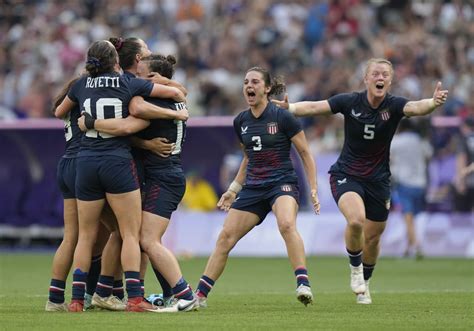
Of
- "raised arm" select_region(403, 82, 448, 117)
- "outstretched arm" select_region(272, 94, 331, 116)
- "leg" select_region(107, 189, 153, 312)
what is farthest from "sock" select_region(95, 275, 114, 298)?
"raised arm" select_region(403, 82, 448, 117)

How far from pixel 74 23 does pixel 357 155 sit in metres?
16.6

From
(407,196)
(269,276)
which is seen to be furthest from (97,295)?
(407,196)

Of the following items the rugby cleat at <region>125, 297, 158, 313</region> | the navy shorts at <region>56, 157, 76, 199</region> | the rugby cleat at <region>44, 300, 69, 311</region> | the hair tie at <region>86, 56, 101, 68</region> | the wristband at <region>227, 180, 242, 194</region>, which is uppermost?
the hair tie at <region>86, 56, 101, 68</region>

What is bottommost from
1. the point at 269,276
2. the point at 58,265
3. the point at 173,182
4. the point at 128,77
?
the point at 269,276

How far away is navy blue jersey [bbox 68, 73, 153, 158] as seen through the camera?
1134cm

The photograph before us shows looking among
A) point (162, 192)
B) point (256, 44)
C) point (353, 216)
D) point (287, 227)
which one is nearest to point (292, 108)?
point (353, 216)

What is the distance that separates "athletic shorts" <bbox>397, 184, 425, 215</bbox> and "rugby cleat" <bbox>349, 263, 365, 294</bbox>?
28.7 feet

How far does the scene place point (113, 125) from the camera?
11.3m

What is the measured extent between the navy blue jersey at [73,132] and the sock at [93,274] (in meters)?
1.19

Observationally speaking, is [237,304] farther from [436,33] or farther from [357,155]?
[436,33]

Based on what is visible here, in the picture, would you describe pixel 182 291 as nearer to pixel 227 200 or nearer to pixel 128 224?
pixel 128 224

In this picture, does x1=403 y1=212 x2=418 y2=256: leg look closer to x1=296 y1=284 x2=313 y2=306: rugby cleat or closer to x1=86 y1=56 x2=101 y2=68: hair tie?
x1=296 y1=284 x2=313 y2=306: rugby cleat

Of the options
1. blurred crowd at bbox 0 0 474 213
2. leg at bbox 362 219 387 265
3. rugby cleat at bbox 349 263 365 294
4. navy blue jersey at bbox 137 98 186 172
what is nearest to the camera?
navy blue jersey at bbox 137 98 186 172

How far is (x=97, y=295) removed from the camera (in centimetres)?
1201
